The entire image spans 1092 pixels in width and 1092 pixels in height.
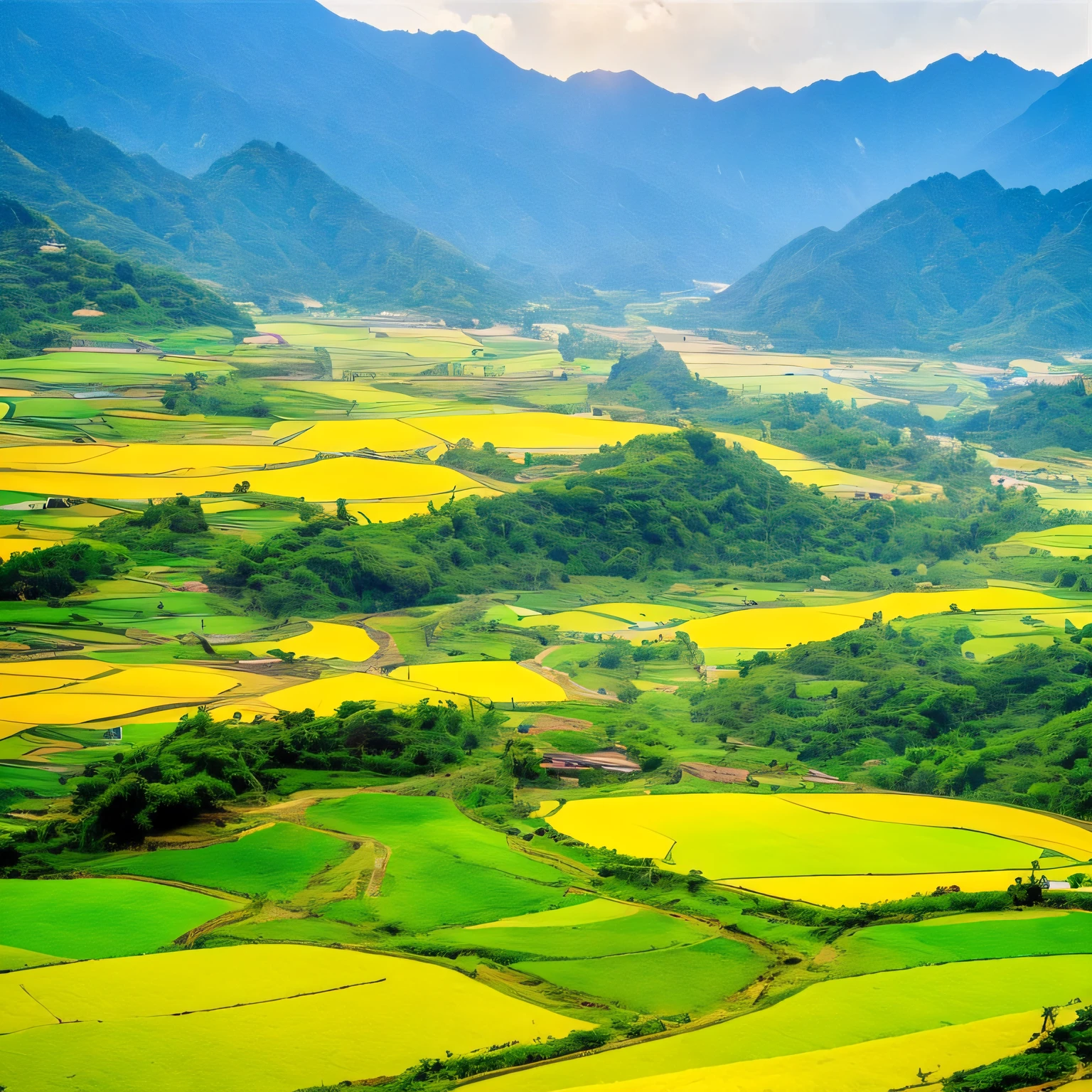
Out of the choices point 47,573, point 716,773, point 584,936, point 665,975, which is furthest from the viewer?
point 47,573

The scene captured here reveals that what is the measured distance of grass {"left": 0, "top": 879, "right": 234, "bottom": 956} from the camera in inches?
485

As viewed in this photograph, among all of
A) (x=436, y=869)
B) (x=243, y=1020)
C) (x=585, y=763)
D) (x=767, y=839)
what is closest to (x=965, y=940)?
(x=767, y=839)

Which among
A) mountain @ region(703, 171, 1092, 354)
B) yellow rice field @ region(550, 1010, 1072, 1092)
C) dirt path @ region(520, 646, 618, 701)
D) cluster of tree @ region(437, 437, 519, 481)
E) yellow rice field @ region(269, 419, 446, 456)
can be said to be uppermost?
mountain @ region(703, 171, 1092, 354)

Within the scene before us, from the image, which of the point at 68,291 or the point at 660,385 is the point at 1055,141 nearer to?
the point at 660,385

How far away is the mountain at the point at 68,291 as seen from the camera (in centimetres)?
5391

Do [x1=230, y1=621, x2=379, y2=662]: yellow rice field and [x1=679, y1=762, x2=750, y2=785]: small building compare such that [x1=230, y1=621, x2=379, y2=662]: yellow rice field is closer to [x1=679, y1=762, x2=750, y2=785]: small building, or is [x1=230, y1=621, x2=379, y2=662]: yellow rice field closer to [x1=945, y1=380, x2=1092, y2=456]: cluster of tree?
[x1=679, y1=762, x2=750, y2=785]: small building

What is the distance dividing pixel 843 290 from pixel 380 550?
59.2m

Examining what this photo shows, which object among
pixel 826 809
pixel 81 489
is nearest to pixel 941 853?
pixel 826 809

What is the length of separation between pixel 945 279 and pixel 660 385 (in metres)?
34.9

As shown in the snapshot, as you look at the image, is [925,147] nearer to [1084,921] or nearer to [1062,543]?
[1062,543]

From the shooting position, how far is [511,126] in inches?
6496

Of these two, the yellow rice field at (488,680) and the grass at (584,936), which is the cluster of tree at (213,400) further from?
the grass at (584,936)

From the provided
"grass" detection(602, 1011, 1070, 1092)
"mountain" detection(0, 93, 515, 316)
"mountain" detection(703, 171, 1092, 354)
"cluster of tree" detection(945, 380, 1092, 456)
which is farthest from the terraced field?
"mountain" detection(0, 93, 515, 316)

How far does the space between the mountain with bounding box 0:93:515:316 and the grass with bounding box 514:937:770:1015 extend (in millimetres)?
72130
